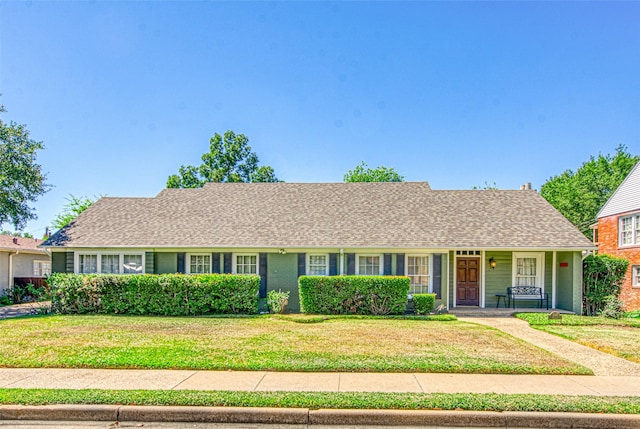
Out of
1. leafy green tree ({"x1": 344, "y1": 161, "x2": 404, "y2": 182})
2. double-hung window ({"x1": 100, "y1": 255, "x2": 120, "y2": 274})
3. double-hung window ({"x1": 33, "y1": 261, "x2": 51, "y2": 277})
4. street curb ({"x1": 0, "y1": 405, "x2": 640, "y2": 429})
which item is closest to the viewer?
street curb ({"x1": 0, "y1": 405, "x2": 640, "y2": 429})

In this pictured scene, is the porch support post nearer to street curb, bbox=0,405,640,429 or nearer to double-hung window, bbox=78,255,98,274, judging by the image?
street curb, bbox=0,405,640,429

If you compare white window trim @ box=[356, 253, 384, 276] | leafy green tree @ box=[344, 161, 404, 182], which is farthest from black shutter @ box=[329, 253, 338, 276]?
leafy green tree @ box=[344, 161, 404, 182]

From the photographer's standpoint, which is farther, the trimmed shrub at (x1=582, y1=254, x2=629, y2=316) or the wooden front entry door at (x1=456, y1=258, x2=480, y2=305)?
the wooden front entry door at (x1=456, y1=258, x2=480, y2=305)

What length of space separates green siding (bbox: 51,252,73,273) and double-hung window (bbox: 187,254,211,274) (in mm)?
4814

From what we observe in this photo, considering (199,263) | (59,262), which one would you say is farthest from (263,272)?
(59,262)

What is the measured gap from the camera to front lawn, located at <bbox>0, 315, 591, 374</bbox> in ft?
23.3

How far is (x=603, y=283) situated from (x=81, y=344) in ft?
53.8

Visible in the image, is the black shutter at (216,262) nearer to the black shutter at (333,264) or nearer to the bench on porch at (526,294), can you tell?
the black shutter at (333,264)

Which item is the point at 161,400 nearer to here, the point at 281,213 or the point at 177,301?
the point at 177,301

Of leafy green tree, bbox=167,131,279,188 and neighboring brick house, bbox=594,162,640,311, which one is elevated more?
leafy green tree, bbox=167,131,279,188

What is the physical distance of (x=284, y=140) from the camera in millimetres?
25062

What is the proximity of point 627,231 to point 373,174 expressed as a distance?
92.8ft

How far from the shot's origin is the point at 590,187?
36000 mm

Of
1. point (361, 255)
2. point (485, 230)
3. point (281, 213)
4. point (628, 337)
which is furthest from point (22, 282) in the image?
point (628, 337)
